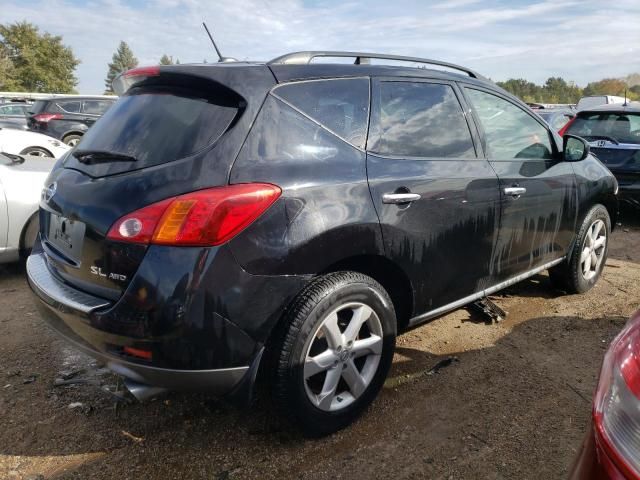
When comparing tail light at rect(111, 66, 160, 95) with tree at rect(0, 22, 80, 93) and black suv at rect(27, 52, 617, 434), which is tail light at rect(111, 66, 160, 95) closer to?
black suv at rect(27, 52, 617, 434)

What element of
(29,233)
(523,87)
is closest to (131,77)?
(29,233)

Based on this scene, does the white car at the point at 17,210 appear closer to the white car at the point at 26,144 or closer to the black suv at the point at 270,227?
the black suv at the point at 270,227

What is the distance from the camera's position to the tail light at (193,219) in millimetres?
1904

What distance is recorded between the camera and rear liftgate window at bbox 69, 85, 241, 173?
2.08 metres

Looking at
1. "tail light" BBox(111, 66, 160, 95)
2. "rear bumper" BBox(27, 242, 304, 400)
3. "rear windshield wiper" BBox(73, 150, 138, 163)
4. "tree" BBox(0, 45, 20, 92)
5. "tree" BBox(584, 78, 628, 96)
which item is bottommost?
"rear bumper" BBox(27, 242, 304, 400)

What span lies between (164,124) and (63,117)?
12.1 meters

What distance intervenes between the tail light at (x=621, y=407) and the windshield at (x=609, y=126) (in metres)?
6.74

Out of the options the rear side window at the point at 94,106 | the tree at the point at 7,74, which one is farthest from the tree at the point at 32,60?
the rear side window at the point at 94,106

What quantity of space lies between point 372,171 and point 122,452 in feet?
5.73

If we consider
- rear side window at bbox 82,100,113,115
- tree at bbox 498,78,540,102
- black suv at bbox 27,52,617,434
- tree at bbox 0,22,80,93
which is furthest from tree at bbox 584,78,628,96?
black suv at bbox 27,52,617,434

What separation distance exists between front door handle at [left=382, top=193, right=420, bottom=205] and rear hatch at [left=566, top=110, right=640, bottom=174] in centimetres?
540

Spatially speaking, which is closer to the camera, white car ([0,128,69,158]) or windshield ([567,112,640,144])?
windshield ([567,112,640,144])

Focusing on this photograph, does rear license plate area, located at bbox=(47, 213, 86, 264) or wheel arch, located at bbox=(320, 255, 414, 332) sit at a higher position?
rear license plate area, located at bbox=(47, 213, 86, 264)

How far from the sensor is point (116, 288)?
1991mm
